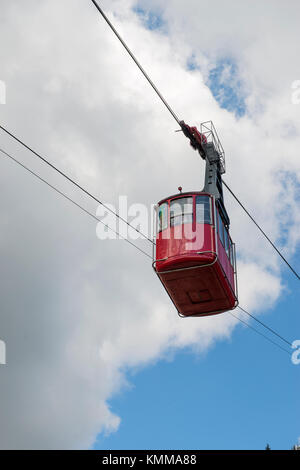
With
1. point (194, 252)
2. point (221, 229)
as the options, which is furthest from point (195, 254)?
point (221, 229)

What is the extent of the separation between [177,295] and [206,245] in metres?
2.51

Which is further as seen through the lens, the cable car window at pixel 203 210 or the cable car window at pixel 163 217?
the cable car window at pixel 163 217

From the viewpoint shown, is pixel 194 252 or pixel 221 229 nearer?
pixel 194 252

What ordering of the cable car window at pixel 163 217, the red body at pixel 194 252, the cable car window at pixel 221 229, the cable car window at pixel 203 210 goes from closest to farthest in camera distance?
1. the red body at pixel 194 252
2. the cable car window at pixel 203 210
3. the cable car window at pixel 163 217
4. the cable car window at pixel 221 229

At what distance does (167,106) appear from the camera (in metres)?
15.2

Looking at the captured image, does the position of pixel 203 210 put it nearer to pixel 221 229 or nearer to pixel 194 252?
pixel 221 229

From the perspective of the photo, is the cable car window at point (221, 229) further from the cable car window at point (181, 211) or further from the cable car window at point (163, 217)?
the cable car window at point (163, 217)

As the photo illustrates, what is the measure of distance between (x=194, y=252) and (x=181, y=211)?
1605 millimetres

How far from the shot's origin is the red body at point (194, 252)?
16969 mm

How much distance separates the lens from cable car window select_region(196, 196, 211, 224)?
17.5 metres

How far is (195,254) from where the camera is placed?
16.8 metres
